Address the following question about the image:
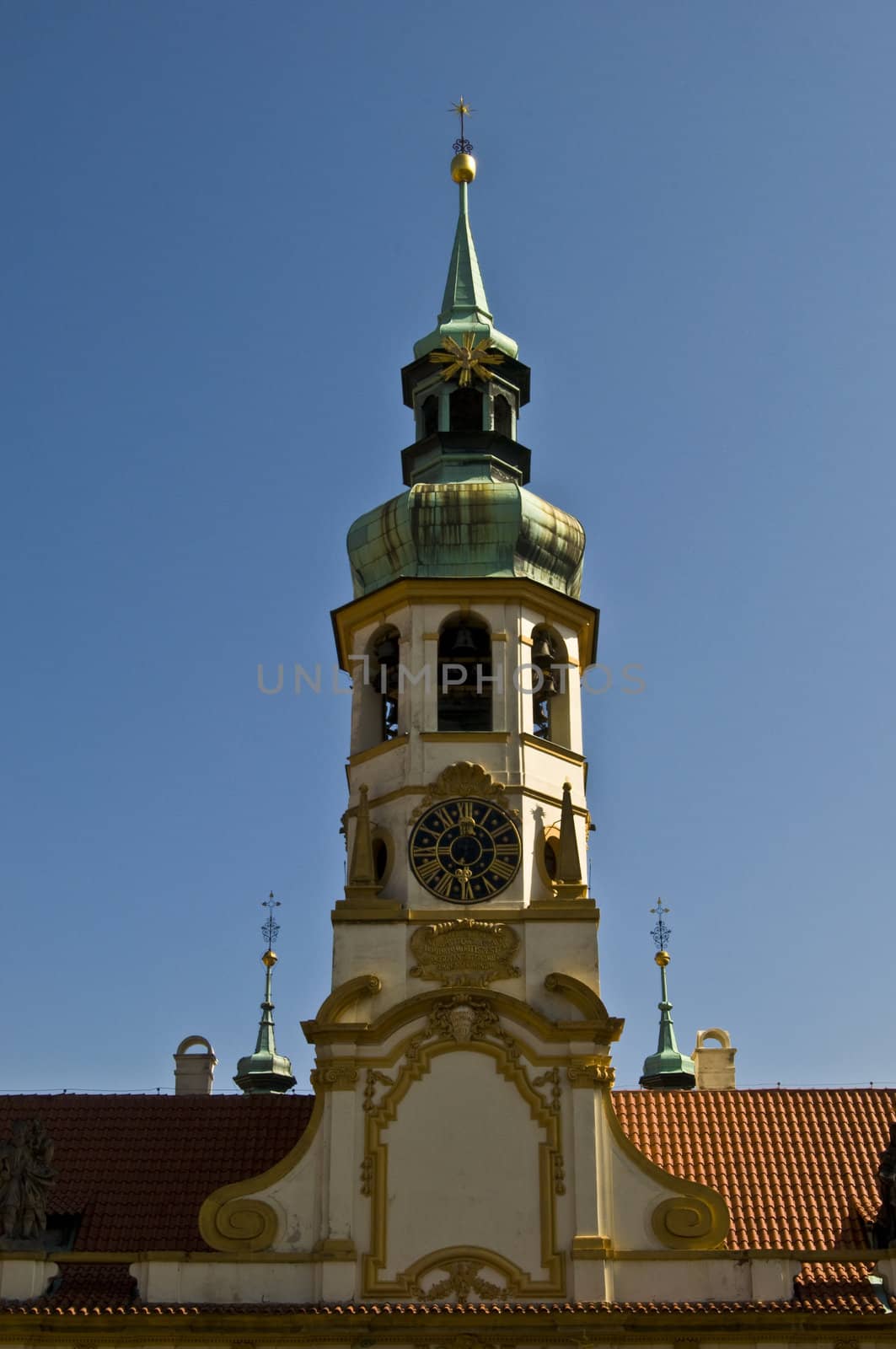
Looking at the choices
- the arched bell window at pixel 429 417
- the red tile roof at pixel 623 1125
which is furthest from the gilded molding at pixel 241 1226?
the arched bell window at pixel 429 417

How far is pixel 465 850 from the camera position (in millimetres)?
28703

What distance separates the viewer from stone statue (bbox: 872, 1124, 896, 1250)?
26.8 meters

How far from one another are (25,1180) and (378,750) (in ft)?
24.7

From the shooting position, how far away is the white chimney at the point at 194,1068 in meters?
33.8

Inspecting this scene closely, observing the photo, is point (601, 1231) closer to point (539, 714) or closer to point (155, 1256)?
point (155, 1256)

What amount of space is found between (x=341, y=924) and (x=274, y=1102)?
12.3 ft

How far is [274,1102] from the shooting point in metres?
30.3

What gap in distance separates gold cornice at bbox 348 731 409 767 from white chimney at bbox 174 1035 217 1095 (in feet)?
21.4

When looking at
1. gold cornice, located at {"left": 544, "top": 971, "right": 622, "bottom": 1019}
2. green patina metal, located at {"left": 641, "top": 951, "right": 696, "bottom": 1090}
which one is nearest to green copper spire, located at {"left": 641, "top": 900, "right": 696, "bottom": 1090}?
green patina metal, located at {"left": 641, "top": 951, "right": 696, "bottom": 1090}

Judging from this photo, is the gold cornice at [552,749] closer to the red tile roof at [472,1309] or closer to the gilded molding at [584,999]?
the gilded molding at [584,999]

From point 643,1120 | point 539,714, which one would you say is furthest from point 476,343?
point 643,1120

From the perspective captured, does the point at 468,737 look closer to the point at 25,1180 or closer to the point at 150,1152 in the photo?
the point at 150,1152

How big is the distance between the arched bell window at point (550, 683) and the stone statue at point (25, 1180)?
29.6 ft

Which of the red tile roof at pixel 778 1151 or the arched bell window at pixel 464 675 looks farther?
the arched bell window at pixel 464 675
